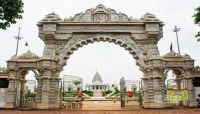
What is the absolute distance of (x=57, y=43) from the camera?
53.6 ft

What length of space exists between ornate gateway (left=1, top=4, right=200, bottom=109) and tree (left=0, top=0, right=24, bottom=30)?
4.57 m

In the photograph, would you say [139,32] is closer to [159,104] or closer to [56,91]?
[159,104]

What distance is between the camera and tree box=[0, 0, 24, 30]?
10.7 metres

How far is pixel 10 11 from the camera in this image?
35.6 ft

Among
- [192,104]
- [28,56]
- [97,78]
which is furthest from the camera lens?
[97,78]

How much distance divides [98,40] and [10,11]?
7.20m

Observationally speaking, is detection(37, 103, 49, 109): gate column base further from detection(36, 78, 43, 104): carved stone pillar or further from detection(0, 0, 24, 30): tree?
detection(0, 0, 24, 30): tree

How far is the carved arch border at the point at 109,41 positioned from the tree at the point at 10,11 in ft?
18.2

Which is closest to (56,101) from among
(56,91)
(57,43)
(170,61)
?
(56,91)

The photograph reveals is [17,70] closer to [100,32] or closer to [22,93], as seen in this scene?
[22,93]

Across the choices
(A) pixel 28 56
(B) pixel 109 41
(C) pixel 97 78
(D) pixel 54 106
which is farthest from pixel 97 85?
(D) pixel 54 106

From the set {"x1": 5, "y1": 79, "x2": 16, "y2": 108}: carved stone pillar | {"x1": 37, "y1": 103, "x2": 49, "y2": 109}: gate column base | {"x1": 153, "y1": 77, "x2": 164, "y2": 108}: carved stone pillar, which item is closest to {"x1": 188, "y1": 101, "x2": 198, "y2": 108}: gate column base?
{"x1": 153, "y1": 77, "x2": 164, "y2": 108}: carved stone pillar

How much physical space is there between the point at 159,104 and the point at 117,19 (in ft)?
22.6

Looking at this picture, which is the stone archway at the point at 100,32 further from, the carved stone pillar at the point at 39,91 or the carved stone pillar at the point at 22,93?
the carved stone pillar at the point at 22,93
